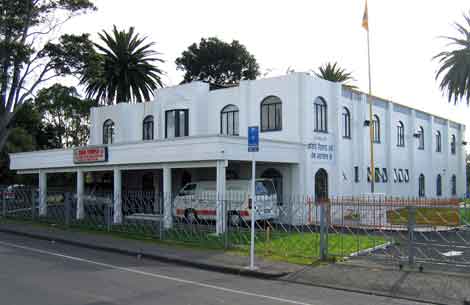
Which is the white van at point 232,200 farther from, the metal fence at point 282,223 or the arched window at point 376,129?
the arched window at point 376,129

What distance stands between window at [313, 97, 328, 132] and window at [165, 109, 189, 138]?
748cm

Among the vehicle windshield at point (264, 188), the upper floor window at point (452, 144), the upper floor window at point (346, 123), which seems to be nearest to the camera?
the vehicle windshield at point (264, 188)

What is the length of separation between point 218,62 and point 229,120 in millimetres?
30335

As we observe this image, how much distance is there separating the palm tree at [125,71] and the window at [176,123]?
1180 cm

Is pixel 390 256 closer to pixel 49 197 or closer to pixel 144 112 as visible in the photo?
pixel 49 197

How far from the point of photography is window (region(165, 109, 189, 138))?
28141 millimetres

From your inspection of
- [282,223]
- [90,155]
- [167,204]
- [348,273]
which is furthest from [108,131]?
[348,273]

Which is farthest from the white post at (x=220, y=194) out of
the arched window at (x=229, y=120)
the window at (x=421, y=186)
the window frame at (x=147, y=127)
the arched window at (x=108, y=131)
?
the window at (x=421, y=186)

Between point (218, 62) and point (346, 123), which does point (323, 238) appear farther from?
point (218, 62)

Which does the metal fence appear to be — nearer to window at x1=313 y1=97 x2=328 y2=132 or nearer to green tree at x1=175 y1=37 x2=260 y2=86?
window at x1=313 y1=97 x2=328 y2=132

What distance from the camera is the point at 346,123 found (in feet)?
89.5

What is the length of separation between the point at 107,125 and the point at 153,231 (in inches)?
645

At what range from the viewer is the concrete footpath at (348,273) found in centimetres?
980

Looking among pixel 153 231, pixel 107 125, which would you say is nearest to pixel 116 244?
pixel 153 231
